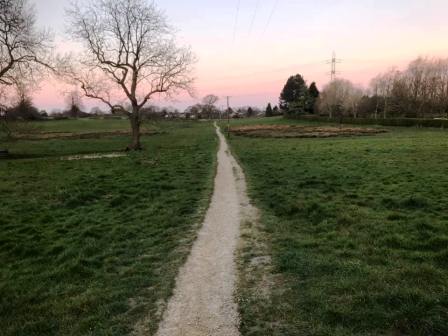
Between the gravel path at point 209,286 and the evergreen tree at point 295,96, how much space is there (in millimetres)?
99686

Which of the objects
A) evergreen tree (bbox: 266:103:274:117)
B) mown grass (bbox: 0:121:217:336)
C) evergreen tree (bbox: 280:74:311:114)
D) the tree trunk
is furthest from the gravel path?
evergreen tree (bbox: 266:103:274:117)

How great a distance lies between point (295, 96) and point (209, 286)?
4487 inches

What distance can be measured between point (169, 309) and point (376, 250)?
14.7ft

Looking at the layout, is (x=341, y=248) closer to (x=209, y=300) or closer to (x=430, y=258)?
(x=430, y=258)

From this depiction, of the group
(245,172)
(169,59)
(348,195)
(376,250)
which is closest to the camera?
(376,250)

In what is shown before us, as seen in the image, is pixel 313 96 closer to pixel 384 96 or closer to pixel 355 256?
pixel 384 96

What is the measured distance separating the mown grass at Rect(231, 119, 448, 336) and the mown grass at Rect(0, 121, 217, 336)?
1971 mm

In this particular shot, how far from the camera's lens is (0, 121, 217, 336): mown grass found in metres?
5.69

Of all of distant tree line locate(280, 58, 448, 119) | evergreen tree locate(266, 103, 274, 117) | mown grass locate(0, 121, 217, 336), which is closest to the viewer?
mown grass locate(0, 121, 217, 336)

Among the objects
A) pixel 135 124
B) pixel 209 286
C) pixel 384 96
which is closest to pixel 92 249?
pixel 209 286

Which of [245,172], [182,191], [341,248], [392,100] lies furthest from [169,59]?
[392,100]

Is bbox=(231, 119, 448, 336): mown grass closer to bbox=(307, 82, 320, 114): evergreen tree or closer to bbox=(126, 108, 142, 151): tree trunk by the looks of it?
bbox=(126, 108, 142, 151): tree trunk

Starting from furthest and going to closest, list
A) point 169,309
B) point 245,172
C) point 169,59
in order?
point 169,59 < point 245,172 < point 169,309

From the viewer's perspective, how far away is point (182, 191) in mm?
14945
